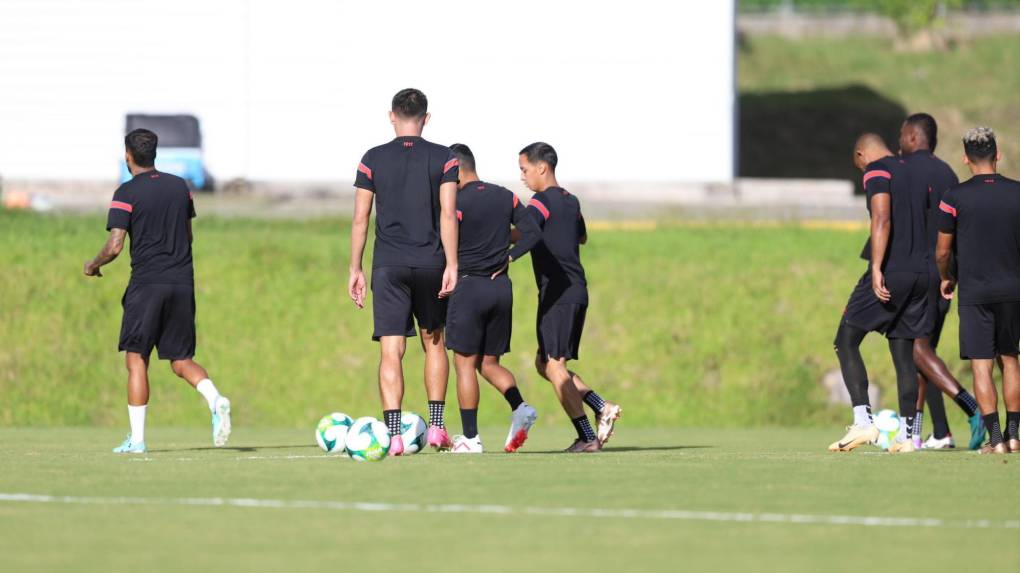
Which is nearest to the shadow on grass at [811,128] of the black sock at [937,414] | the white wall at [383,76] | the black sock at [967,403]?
the white wall at [383,76]

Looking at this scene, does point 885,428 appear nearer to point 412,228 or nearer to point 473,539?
point 412,228

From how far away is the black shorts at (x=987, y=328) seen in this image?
42.1 feet

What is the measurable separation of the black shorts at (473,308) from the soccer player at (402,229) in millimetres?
583

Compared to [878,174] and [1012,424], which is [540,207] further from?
[1012,424]

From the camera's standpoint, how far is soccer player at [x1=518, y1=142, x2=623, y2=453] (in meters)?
13.3

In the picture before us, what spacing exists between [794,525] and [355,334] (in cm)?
1356

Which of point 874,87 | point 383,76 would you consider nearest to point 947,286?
point 383,76

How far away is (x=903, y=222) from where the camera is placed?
13164mm

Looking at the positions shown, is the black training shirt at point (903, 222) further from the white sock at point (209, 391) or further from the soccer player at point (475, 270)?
the white sock at point (209, 391)

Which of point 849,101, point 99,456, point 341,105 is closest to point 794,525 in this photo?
point 99,456

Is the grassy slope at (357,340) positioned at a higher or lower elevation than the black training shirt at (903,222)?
lower

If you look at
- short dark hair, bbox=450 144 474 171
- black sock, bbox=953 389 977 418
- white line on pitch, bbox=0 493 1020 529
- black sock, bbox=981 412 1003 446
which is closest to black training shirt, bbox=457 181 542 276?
short dark hair, bbox=450 144 474 171

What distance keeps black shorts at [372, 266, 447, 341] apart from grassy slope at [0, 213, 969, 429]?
8077 millimetres

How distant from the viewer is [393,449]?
39.7ft
